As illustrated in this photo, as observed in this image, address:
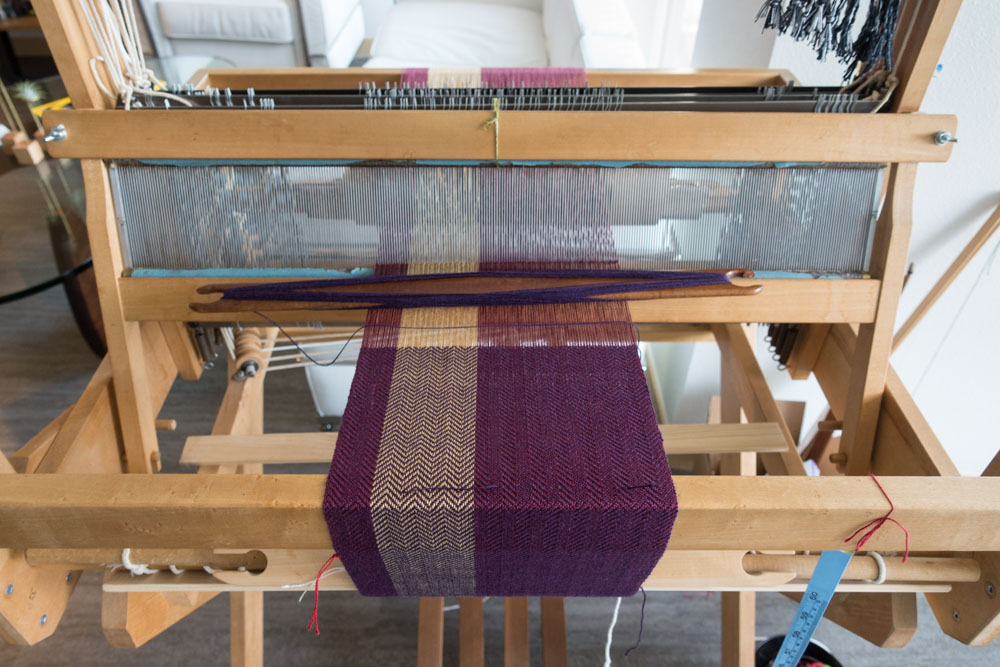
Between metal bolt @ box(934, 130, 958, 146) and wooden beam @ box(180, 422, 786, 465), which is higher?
metal bolt @ box(934, 130, 958, 146)

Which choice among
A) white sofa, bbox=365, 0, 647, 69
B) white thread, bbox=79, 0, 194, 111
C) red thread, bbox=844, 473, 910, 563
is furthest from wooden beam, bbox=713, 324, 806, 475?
white sofa, bbox=365, 0, 647, 69

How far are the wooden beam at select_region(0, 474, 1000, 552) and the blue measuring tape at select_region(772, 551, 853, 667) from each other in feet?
0.24

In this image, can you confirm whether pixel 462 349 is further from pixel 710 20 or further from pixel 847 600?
pixel 710 20

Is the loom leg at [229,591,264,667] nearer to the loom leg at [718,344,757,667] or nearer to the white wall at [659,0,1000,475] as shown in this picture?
the loom leg at [718,344,757,667]

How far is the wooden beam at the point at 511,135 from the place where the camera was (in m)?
0.85

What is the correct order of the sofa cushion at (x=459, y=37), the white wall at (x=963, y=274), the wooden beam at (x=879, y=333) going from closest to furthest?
1. the wooden beam at (x=879, y=333)
2. the white wall at (x=963, y=274)
3. the sofa cushion at (x=459, y=37)

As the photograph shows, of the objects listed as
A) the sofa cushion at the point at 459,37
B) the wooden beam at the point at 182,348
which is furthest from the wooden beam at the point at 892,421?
the sofa cushion at the point at 459,37

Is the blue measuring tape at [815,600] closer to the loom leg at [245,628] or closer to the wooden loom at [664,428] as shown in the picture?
the wooden loom at [664,428]

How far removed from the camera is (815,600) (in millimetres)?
758

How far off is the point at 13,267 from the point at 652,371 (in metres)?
2.27

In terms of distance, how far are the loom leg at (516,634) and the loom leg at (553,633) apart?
43 mm

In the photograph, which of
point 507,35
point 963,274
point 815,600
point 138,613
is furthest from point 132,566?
point 507,35

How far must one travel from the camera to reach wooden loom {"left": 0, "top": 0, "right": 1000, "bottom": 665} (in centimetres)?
64

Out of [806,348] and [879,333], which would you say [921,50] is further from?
[806,348]
